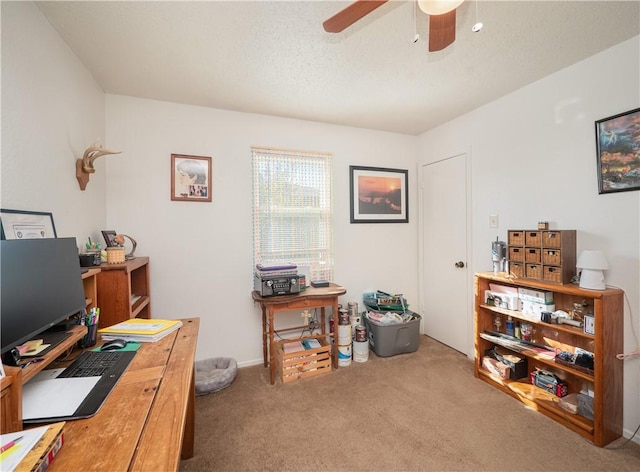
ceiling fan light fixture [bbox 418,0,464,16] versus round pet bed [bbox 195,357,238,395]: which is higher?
ceiling fan light fixture [bbox 418,0,464,16]

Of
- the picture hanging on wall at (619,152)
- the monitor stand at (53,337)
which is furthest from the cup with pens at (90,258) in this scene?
the picture hanging on wall at (619,152)

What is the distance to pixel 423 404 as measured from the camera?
2.08 m

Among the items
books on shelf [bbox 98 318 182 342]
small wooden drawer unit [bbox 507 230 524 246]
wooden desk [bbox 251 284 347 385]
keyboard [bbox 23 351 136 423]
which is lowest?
wooden desk [bbox 251 284 347 385]

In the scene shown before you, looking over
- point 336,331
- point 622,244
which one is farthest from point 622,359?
point 336,331

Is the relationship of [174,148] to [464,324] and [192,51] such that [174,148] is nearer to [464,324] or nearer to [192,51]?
[192,51]

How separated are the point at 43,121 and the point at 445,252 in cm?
339

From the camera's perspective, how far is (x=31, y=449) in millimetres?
643

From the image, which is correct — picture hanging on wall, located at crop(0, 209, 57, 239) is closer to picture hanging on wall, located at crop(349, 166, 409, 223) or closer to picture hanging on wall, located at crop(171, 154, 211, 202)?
picture hanging on wall, located at crop(171, 154, 211, 202)

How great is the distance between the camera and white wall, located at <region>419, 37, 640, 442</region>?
173cm

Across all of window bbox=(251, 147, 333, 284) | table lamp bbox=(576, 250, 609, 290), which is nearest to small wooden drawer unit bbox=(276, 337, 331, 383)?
window bbox=(251, 147, 333, 284)

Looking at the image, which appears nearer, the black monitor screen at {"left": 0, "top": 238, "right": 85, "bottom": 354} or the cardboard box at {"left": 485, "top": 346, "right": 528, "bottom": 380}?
the black monitor screen at {"left": 0, "top": 238, "right": 85, "bottom": 354}

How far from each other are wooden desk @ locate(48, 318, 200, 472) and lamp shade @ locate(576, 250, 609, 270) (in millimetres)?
2304

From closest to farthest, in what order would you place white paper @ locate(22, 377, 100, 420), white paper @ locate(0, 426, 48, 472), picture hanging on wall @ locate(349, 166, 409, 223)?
white paper @ locate(0, 426, 48, 472) → white paper @ locate(22, 377, 100, 420) → picture hanging on wall @ locate(349, 166, 409, 223)

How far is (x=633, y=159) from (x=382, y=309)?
2229 millimetres
